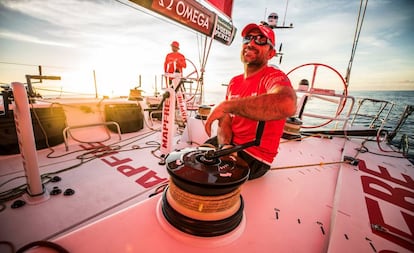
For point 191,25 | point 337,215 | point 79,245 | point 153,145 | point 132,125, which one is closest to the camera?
point 79,245

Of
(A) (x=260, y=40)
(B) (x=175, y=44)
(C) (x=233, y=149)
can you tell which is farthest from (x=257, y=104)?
(B) (x=175, y=44)

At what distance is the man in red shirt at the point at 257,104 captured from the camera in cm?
76

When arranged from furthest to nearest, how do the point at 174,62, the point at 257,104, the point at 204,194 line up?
the point at 174,62, the point at 257,104, the point at 204,194

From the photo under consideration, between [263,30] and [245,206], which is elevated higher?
[263,30]

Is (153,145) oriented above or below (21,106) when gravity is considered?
below

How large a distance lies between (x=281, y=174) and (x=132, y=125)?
3.05 metres

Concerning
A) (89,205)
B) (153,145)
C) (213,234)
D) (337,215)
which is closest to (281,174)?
(337,215)

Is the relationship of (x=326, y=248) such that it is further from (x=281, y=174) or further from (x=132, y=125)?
(x=132, y=125)

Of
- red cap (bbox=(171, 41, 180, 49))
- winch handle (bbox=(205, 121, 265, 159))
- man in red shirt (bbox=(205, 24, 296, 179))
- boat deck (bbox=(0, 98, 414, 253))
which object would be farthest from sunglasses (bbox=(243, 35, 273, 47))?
red cap (bbox=(171, 41, 180, 49))

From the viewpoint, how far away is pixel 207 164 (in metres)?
0.70

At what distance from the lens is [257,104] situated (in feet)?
2.49

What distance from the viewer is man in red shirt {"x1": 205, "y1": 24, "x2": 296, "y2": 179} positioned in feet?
2.51

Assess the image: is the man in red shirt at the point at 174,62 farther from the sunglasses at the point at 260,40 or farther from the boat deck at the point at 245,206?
the sunglasses at the point at 260,40

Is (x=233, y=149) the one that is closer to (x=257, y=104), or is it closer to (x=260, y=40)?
(x=257, y=104)
